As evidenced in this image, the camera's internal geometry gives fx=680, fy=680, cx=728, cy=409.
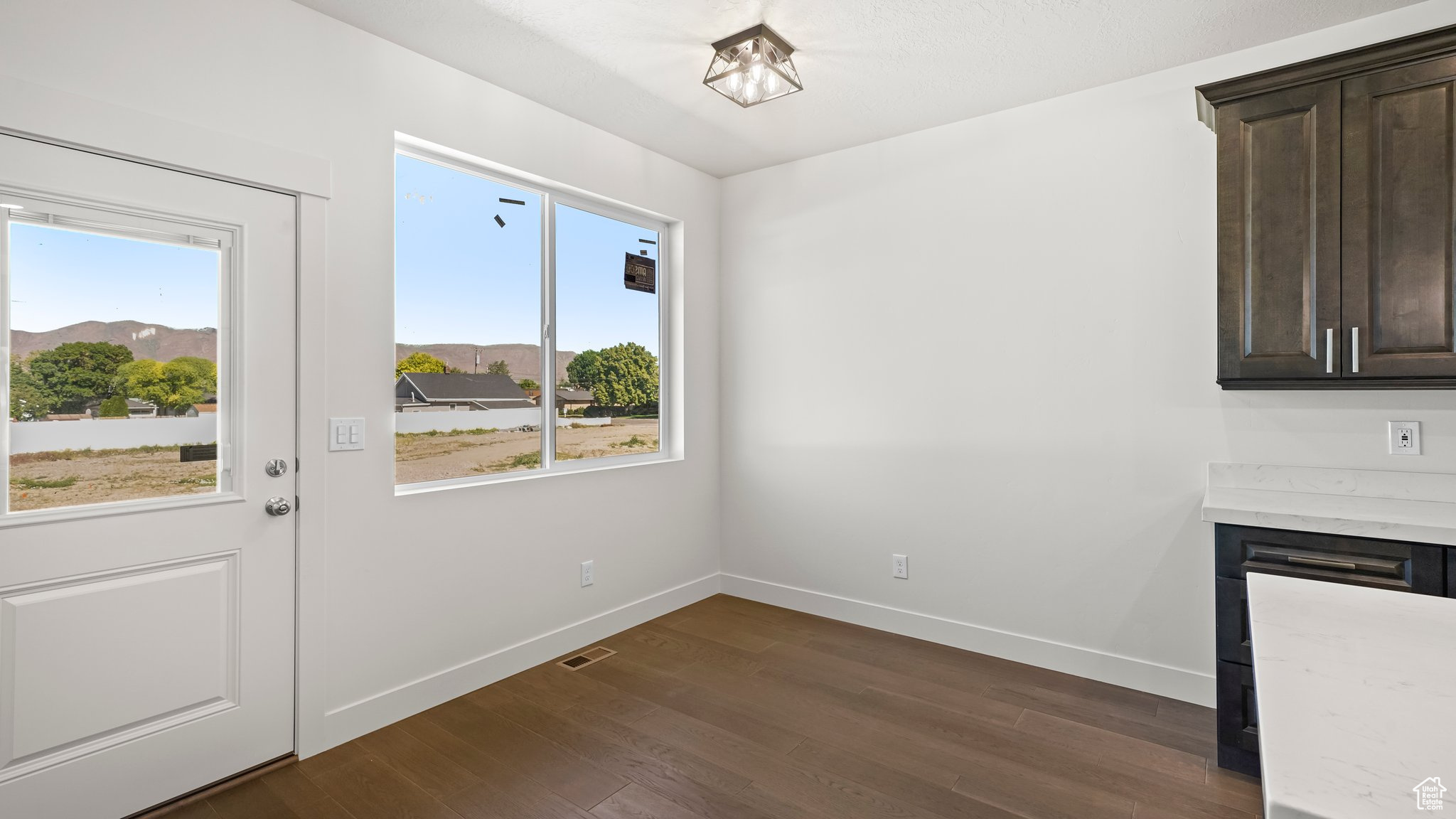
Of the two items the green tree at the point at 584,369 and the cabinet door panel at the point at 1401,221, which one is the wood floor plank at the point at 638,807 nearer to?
the green tree at the point at 584,369

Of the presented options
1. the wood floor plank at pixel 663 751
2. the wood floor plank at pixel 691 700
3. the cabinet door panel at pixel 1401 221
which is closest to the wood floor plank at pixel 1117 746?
the wood floor plank at pixel 691 700

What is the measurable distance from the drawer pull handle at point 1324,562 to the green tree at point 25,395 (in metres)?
3.75

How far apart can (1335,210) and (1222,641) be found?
1.49 meters

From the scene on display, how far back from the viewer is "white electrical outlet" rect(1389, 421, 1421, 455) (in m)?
2.40

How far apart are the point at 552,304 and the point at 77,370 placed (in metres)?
1.81

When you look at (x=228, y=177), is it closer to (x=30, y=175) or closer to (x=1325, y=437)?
(x=30, y=175)

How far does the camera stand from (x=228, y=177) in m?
2.19

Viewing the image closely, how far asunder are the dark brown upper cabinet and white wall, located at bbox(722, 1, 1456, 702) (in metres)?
0.33

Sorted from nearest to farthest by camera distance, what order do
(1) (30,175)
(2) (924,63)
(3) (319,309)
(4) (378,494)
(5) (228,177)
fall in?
(1) (30,175)
(5) (228,177)
(3) (319,309)
(4) (378,494)
(2) (924,63)

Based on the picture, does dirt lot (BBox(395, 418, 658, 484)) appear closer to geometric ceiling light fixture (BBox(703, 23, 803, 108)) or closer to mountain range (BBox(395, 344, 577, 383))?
mountain range (BBox(395, 344, 577, 383))

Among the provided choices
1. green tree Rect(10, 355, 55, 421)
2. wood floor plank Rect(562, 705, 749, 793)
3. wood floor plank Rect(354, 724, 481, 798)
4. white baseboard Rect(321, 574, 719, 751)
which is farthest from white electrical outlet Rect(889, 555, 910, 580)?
green tree Rect(10, 355, 55, 421)

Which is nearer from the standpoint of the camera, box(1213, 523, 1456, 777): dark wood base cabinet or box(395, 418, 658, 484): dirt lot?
box(1213, 523, 1456, 777): dark wood base cabinet

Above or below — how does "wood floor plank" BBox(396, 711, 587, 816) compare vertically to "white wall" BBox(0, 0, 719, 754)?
below

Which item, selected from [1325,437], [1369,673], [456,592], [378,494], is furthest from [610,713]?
[1325,437]
